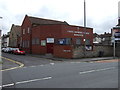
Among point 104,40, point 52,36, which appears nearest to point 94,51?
point 52,36

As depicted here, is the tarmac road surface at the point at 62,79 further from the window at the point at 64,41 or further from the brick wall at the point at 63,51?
the window at the point at 64,41

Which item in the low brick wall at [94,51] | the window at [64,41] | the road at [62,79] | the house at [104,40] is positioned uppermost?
the house at [104,40]

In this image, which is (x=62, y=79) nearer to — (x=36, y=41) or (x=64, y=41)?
(x=64, y=41)

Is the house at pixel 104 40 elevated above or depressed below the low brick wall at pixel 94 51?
above

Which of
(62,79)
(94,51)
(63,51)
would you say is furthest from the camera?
(94,51)

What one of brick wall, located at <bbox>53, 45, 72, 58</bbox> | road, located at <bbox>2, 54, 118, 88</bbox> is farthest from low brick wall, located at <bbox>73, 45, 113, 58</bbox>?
road, located at <bbox>2, 54, 118, 88</bbox>

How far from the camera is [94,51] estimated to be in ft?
90.7

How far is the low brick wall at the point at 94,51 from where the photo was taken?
24953 millimetres

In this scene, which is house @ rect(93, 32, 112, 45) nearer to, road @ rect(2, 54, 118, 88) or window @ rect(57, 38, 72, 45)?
window @ rect(57, 38, 72, 45)

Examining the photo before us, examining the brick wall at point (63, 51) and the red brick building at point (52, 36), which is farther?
the red brick building at point (52, 36)

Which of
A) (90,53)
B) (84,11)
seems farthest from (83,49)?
(84,11)

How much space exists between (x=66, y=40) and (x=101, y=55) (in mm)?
7335

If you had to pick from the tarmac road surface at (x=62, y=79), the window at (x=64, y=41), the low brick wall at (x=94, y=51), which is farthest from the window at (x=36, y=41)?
the tarmac road surface at (x=62, y=79)

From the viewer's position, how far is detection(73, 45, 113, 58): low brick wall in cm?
2495
